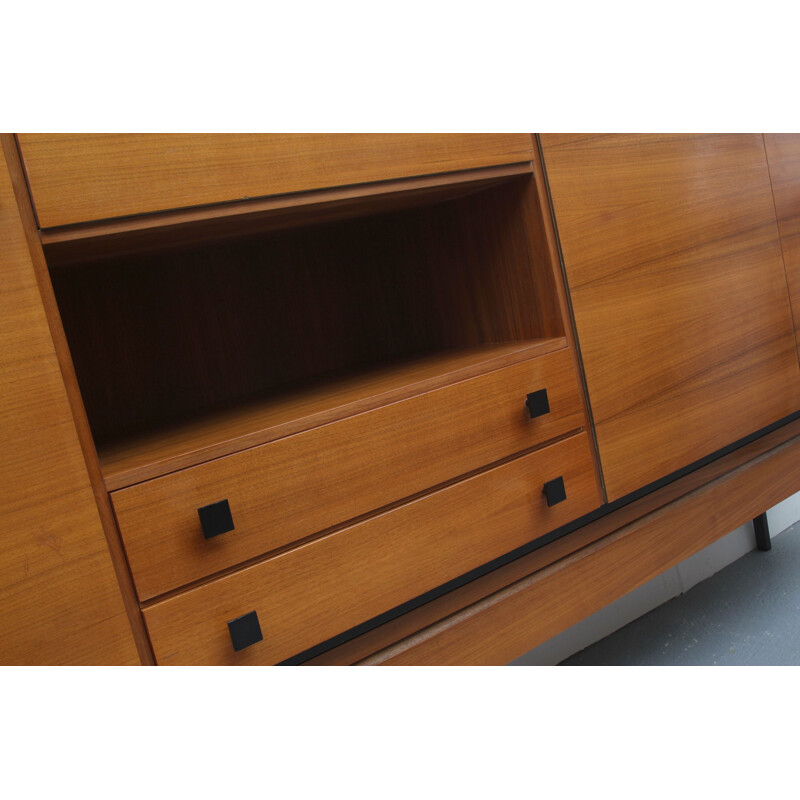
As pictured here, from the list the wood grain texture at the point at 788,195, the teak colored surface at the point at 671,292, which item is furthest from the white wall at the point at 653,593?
the wood grain texture at the point at 788,195

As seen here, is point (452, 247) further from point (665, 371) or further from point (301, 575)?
point (301, 575)

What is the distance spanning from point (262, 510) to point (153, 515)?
105 millimetres

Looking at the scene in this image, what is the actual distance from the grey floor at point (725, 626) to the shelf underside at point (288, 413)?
23.0 inches

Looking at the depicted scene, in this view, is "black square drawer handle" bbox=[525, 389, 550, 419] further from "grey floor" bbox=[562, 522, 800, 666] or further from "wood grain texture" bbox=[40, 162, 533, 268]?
"grey floor" bbox=[562, 522, 800, 666]

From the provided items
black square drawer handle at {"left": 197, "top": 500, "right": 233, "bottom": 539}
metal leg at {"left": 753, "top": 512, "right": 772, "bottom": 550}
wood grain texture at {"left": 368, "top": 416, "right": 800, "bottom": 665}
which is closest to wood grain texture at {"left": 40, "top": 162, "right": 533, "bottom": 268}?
black square drawer handle at {"left": 197, "top": 500, "right": 233, "bottom": 539}

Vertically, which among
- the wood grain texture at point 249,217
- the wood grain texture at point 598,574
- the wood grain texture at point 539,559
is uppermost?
the wood grain texture at point 249,217

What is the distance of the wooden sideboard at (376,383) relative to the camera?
66cm

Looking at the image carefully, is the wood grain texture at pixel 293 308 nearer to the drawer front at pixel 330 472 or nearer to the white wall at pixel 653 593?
the drawer front at pixel 330 472

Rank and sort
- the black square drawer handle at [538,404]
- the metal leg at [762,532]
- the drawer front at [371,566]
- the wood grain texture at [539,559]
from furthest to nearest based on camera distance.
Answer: the metal leg at [762,532] < the black square drawer handle at [538,404] < the wood grain texture at [539,559] < the drawer front at [371,566]

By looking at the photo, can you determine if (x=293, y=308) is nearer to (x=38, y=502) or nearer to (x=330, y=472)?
(x=330, y=472)

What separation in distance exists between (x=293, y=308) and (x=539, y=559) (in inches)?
20.7

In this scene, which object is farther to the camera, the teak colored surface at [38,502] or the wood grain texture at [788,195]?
the wood grain texture at [788,195]

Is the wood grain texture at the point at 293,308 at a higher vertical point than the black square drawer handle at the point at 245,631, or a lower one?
higher

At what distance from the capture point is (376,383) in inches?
37.1
